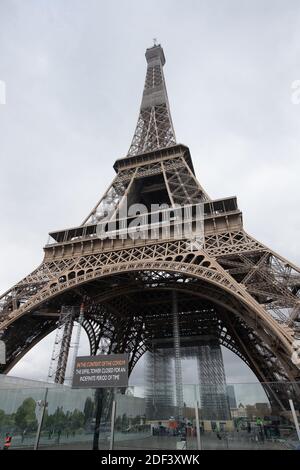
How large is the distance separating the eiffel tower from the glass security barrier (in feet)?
2.75

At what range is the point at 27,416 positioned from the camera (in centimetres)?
823

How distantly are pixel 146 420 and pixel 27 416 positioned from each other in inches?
133

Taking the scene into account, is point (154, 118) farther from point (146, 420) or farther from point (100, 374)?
point (146, 420)

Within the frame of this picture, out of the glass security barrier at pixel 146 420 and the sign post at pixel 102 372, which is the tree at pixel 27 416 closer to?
the glass security barrier at pixel 146 420

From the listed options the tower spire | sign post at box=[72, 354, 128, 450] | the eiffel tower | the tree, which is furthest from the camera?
the tower spire

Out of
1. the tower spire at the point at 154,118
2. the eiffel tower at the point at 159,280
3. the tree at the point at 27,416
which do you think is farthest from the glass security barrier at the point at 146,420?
the tower spire at the point at 154,118

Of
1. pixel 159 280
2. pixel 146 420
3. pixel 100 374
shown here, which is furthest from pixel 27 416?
pixel 159 280

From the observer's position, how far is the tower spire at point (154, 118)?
30.4m

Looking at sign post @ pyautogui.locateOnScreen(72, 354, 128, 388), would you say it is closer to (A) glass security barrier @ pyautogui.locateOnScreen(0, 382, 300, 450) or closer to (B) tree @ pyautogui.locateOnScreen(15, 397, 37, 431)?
(A) glass security barrier @ pyautogui.locateOnScreen(0, 382, 300, 450)

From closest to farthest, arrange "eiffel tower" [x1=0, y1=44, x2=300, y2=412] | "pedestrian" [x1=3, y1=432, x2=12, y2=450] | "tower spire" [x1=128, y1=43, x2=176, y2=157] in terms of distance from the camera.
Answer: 1. "pedestrian" [x1=3, y1=432, x2=12, y2=450]
2. "eiffel tower" [x1=0, y1=44, x2=300, y2=412]
3. "tower spire" [x1=128, y1=43, x2=176, y2=157]

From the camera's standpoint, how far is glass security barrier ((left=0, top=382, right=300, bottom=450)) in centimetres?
734

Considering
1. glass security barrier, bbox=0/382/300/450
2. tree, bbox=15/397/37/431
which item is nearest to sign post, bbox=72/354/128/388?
glass security barrier, bbox=0/382/300/450

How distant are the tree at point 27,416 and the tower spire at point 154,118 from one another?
23.9m
